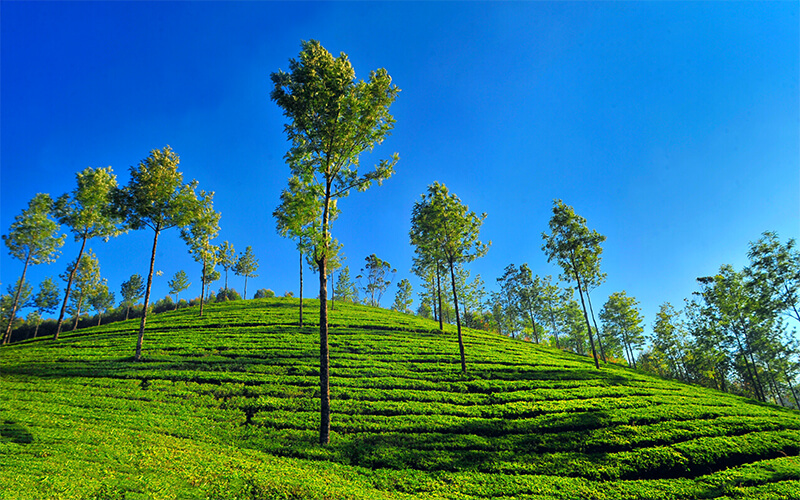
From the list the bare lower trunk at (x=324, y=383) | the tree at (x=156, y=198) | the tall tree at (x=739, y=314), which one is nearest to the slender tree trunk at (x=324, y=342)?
the bare lower trunk at (x=324, y=383)

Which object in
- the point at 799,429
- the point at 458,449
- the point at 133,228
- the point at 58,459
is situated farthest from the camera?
the point at 133,228

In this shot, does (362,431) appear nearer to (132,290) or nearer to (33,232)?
(33,232)

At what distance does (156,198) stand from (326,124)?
69.8 ft

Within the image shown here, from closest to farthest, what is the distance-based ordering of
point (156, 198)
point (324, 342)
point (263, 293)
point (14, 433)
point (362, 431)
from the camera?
1. point (14, 433)
2. point (324, 342)
3. point (362, 431)
4. point (156, 198)
5. point (263, 293)

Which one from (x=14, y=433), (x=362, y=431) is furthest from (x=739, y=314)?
(x=14, y=433)

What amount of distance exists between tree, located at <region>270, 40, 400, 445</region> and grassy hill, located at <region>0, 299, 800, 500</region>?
455 cm

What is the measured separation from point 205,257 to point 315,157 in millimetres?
42253

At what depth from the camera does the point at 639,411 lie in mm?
18406

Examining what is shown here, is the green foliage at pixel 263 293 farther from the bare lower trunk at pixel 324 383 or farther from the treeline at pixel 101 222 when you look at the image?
the bare lower trunk at pixel 324 383

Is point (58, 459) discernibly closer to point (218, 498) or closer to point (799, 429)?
point (218, 498)

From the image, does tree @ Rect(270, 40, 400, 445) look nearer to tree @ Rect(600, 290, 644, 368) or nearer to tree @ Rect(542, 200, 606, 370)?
tree @ Rect(542, 200, 606, 370)

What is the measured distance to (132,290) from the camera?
6756 cm

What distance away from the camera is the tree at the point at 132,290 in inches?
2645

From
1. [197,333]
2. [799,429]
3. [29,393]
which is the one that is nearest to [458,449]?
[799,429]
